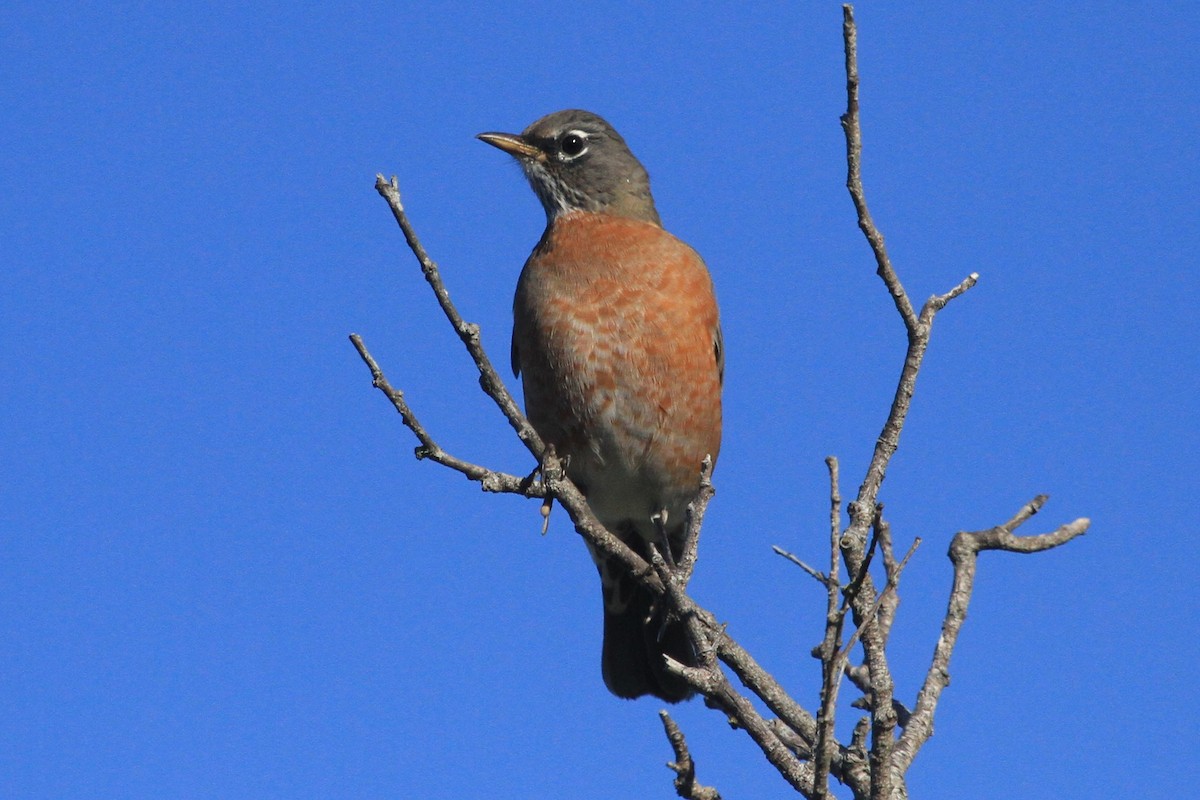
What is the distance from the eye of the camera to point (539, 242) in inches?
317

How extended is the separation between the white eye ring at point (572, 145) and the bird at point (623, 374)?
0.59ft

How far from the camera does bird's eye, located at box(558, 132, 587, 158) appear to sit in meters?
8.43

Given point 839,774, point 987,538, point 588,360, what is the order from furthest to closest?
point 588,360, point 987,538, point 839,774

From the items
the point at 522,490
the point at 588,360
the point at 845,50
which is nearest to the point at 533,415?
the point at 588,360

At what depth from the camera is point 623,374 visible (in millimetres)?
7168

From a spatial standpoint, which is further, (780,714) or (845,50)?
(780,714)

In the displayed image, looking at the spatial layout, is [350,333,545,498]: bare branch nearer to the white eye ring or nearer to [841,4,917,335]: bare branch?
[841,4,917,335]: bare branch

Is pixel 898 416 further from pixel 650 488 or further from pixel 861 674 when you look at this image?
pixel 650 488

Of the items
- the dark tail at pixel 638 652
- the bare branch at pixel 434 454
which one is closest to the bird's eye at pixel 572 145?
the dark tail at pixel 638 652

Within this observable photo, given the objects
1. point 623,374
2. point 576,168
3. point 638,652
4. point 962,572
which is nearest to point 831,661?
point 962,572

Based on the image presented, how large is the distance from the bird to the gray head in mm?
17

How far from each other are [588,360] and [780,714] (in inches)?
108

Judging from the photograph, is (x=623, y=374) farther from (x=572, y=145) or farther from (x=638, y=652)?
(x=572, y=145)

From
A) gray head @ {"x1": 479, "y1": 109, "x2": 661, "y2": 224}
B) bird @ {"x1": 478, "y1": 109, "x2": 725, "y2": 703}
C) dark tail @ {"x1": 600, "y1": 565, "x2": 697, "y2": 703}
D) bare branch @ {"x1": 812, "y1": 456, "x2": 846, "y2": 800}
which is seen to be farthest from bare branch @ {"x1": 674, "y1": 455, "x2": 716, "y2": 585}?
gray head @ {"x1": 479, "y1": 109, "x2": 661, "y2": 224}
